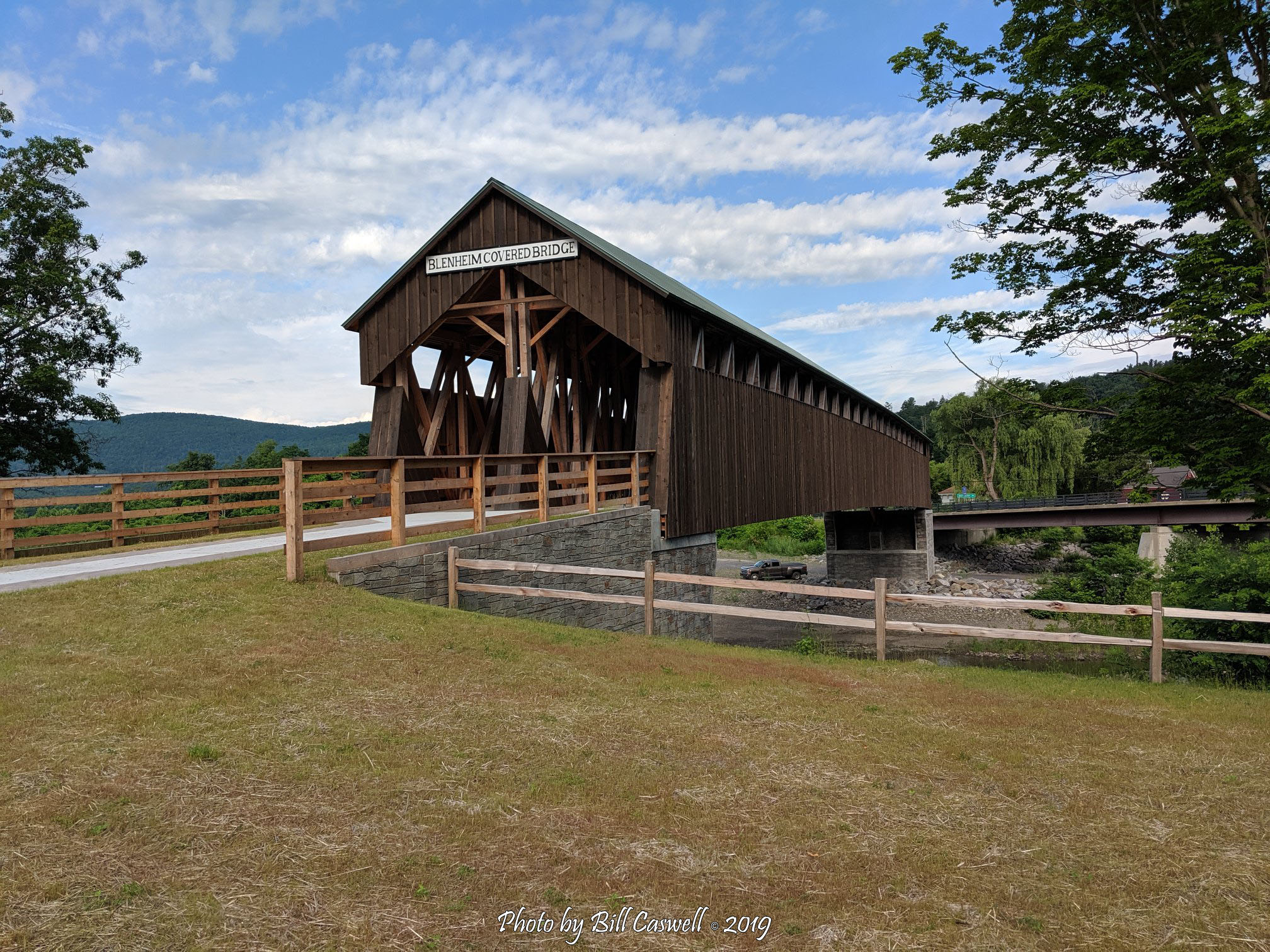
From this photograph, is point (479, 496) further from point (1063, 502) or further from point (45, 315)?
point (1063, 502)

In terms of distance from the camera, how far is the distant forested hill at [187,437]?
456ft

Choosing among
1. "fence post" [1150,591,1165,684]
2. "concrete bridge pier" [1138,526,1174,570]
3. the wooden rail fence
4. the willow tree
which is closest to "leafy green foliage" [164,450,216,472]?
the wooden rail fence

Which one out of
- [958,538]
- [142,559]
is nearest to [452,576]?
[142,559]

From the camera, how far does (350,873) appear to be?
371 cm

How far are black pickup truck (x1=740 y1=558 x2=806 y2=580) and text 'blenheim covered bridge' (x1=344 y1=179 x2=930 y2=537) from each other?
1998 cm

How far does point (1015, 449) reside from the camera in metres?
55.8

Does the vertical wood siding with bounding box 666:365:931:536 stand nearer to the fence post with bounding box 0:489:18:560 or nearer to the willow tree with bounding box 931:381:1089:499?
the fence post with bounding box 0:489:18:560

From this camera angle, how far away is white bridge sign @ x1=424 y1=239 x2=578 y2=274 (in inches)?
636

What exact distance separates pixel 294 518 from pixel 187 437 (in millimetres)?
160306

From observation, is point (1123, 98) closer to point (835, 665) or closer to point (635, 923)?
point (835, 665)

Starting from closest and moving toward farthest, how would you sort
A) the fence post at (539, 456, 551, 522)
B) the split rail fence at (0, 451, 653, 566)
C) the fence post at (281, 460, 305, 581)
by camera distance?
the fence post at (281, 460, 305, 581) < the split rail fence at (0, 451, 653, 566) < the fence post at (539, 456, 551, 522)

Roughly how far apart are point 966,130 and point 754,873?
1306cm

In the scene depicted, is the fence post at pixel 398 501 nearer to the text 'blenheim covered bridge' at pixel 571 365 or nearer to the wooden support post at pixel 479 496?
the wooden support post at pixel 479 496

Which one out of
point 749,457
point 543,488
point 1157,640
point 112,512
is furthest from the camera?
point 749,457
